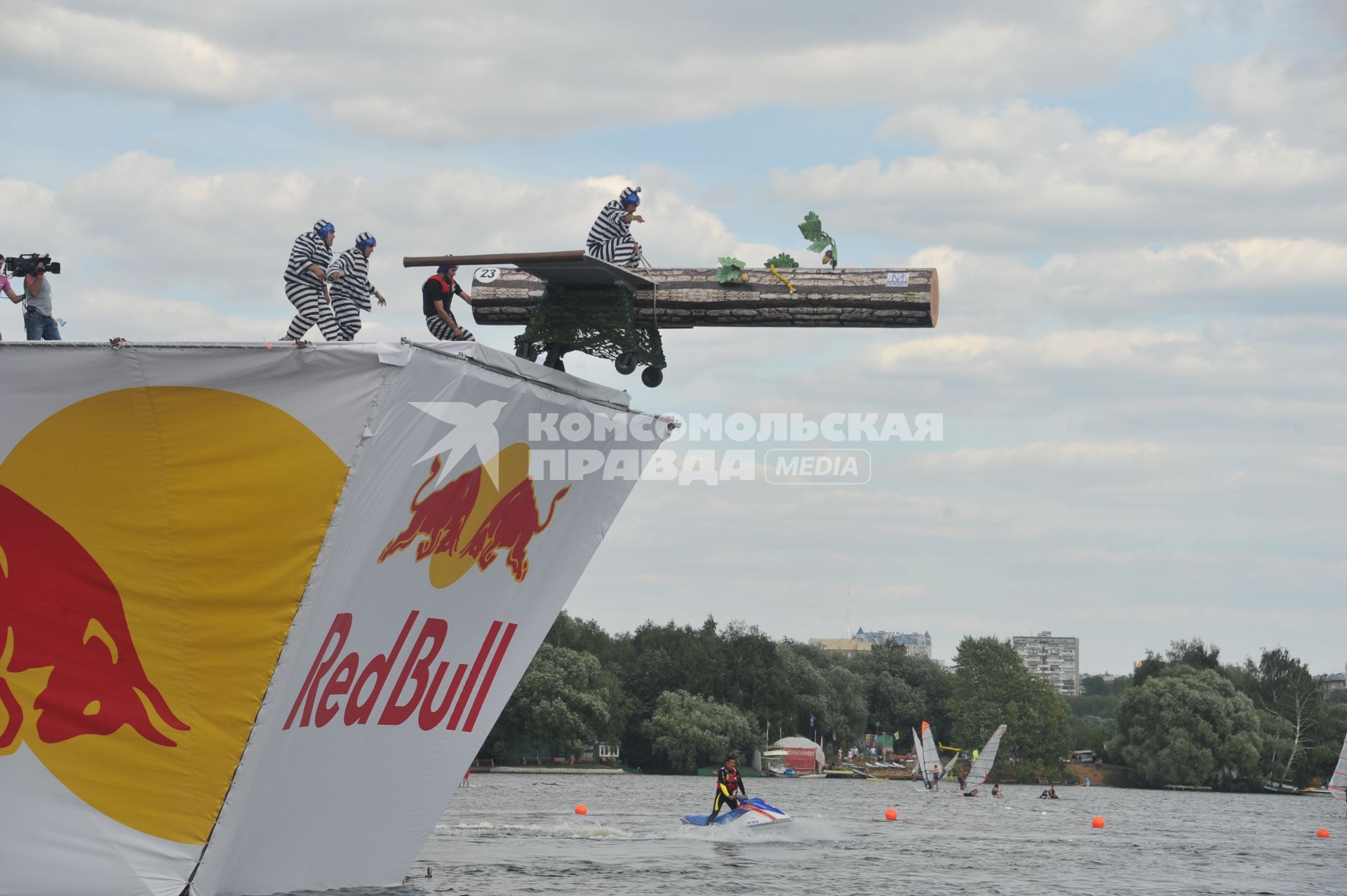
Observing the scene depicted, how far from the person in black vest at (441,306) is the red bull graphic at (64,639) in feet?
16.4

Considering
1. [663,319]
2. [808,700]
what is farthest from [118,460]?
[808,700]

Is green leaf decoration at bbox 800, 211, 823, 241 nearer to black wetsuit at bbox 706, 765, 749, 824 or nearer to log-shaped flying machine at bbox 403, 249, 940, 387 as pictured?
log-shaped flying machine at bbox 403, 249, 940, 387

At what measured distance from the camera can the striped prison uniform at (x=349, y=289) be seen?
16781 millimetres

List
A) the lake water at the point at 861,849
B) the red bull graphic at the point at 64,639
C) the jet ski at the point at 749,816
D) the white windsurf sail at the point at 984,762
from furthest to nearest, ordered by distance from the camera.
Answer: the white windsurf sail at the point at 984,762 → the jet ski at the point at 749,816 → the lake water at the point at 861,849 → the red bull graphic at the point at 64,639

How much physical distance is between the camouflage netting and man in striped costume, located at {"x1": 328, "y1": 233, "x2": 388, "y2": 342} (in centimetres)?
192

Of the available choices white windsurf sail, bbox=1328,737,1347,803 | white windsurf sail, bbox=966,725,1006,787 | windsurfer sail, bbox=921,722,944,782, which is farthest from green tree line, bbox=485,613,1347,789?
white windsurf sail, bbox=1328,737,1347,803

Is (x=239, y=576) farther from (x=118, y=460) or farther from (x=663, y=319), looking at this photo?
(x=663, y=319)

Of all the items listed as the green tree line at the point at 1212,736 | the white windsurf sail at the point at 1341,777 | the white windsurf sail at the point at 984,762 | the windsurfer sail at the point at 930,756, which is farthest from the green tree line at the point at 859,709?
the white windsurf sail at the point at 1341,777

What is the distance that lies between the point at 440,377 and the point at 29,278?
478cm

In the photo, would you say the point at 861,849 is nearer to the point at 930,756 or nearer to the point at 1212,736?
the point at 930,756

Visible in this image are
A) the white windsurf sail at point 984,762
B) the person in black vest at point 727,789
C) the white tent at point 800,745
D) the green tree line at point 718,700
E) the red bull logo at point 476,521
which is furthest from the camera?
the white tent at point 800,745

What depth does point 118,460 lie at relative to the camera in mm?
14273

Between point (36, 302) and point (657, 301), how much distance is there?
22.7 ft

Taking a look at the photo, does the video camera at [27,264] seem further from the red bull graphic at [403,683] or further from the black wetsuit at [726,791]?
the black wetsuit at [726,791]
